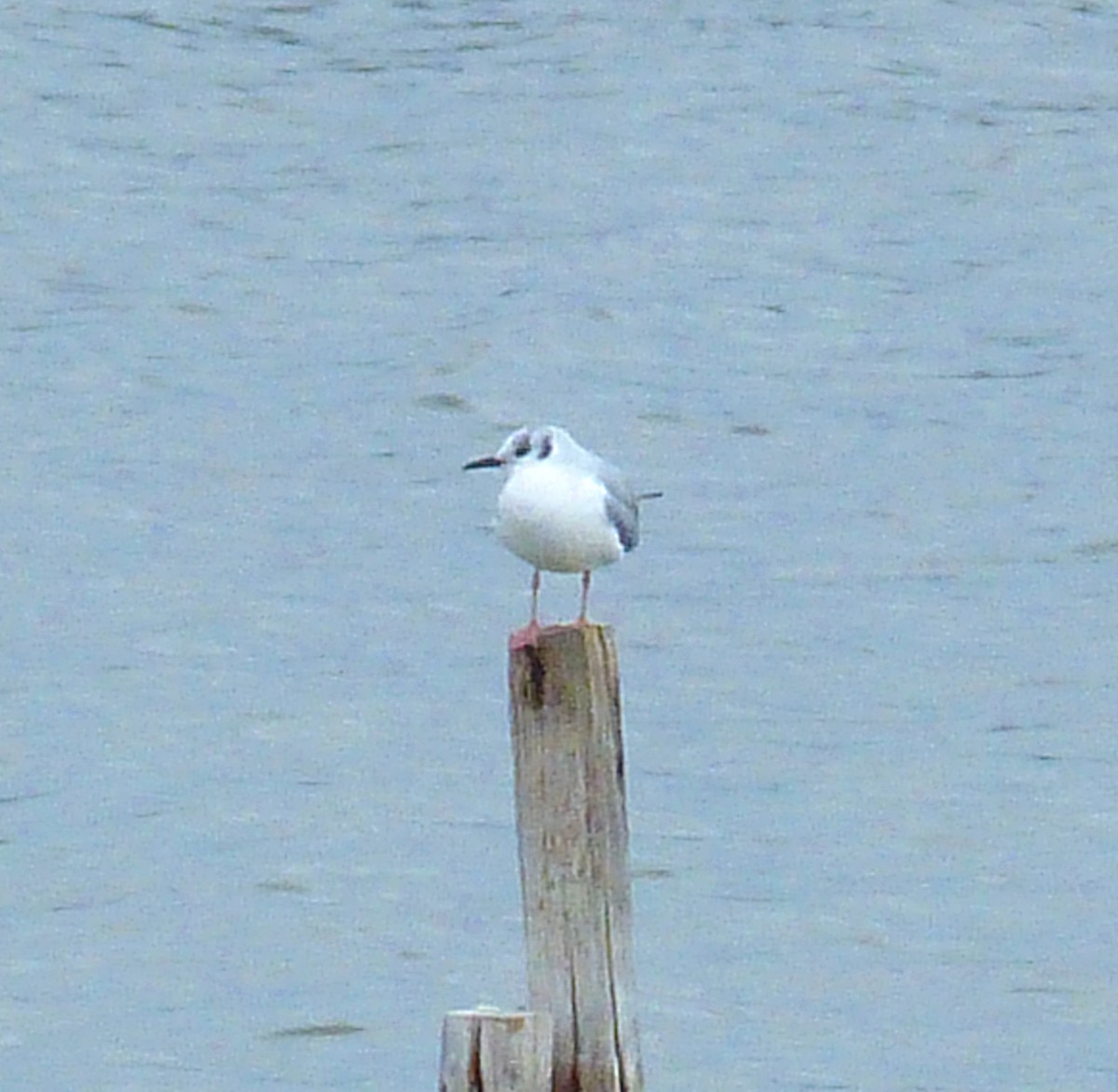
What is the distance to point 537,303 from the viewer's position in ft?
61.0

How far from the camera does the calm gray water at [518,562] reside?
11.6 metres

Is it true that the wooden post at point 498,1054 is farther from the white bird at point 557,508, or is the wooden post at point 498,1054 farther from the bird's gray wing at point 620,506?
the bird's gray wing at point 620,506

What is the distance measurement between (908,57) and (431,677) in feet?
32.2

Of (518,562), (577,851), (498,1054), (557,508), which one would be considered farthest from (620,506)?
(518,562)

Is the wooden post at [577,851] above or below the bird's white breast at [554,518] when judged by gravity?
below

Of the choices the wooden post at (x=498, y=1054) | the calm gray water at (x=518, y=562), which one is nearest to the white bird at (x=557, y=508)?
the wooden post at (x=498, y=1054)

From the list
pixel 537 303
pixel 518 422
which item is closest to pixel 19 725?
pixel 518 422

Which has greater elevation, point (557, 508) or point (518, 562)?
point (557, 508)

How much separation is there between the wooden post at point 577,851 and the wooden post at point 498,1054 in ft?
0.58

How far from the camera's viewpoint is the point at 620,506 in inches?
314

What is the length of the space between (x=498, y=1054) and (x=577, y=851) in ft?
1.32

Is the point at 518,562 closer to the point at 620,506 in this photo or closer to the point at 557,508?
the point at 620,506

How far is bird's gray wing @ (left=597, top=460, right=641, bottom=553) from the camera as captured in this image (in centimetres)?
789

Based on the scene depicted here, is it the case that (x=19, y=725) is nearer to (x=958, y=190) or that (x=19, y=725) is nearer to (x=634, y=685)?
(x=634, y=685)
